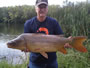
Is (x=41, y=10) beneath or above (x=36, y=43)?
above

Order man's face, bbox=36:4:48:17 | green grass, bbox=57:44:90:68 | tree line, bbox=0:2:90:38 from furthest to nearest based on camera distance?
tree line, bbox=0:2:90:38 → green grass, bbox=57:44:90:68 → man's face, bbox=36:4:48:17

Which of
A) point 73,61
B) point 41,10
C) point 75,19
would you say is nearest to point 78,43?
point 41,10

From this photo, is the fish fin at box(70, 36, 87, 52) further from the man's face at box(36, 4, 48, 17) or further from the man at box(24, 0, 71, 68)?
the man's face at box(36, 4, 48, 17)

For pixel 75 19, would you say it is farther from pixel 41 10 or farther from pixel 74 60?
pixel 41 10

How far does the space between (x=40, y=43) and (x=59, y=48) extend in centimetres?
32

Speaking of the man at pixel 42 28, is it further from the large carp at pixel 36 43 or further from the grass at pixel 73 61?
the grass at pixel 73 61

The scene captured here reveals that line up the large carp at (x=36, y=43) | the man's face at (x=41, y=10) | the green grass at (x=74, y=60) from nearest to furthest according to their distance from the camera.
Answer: the large carp at (x=36, y=43), the man's face at (x=41, y=10), the green grass at (x=74, y=60)

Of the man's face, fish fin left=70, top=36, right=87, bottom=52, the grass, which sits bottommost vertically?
the grass

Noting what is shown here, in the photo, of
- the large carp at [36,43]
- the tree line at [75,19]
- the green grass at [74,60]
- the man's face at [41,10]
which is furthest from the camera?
the tree line at [75,19]

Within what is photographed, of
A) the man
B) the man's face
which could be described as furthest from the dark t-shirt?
the man's face

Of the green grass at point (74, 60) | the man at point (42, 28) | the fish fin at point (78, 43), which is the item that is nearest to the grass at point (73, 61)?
the green grass at point (74, 60)

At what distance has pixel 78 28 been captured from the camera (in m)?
5.16

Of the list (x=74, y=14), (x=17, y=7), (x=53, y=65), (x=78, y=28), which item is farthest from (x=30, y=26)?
(x=17, y=7)

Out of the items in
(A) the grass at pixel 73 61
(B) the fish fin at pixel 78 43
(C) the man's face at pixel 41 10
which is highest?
(C) the man's face at pixel 41 10
